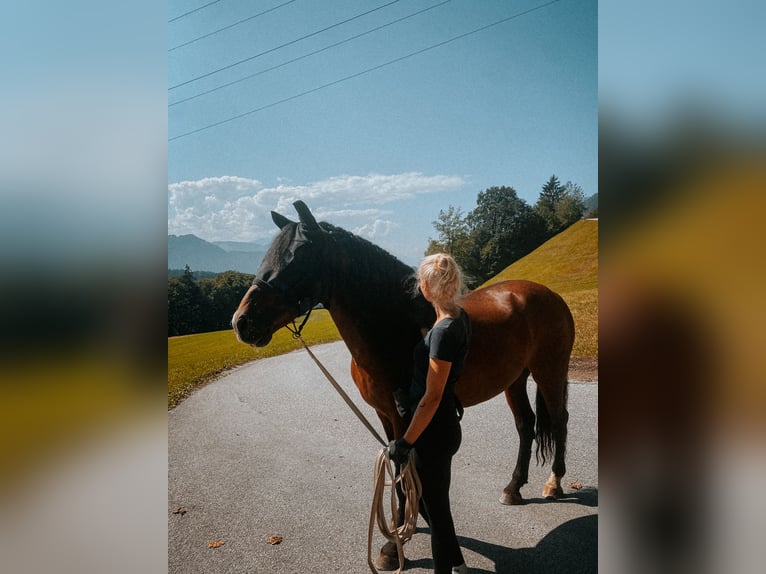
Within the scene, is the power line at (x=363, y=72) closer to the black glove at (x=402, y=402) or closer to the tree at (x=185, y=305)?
the tree at (x=185, y=305)

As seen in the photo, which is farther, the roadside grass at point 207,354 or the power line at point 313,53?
the roadside grass at point 207,354

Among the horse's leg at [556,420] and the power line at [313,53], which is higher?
the power line at [313,53]

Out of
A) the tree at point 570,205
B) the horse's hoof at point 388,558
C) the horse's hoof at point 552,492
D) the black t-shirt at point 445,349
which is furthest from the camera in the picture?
the horse's hoof at point 552,492

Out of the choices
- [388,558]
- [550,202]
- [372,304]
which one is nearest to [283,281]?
[372,304]

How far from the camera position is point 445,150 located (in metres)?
2.86

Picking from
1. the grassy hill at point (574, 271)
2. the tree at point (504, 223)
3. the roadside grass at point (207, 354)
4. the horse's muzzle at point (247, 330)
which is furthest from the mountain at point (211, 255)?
the grassy hill at point (574, 271)

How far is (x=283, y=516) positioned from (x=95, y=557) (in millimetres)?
968

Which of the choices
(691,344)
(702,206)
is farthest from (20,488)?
(702,206)

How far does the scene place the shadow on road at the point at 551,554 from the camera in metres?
2.37

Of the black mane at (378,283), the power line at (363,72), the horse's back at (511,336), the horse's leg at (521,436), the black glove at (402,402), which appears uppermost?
the power line at (363,72)

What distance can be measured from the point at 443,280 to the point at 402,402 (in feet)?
2.16

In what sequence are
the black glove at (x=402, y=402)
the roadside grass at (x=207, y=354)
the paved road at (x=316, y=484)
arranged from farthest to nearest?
1. the roadside grass at (x=207, y=354)
2. the paved road at (x=316, y=484)
3. the black glove at (x=402, y=402)

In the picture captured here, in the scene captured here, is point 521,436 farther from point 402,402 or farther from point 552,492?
point 402,402

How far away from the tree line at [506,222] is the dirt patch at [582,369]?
811mm
